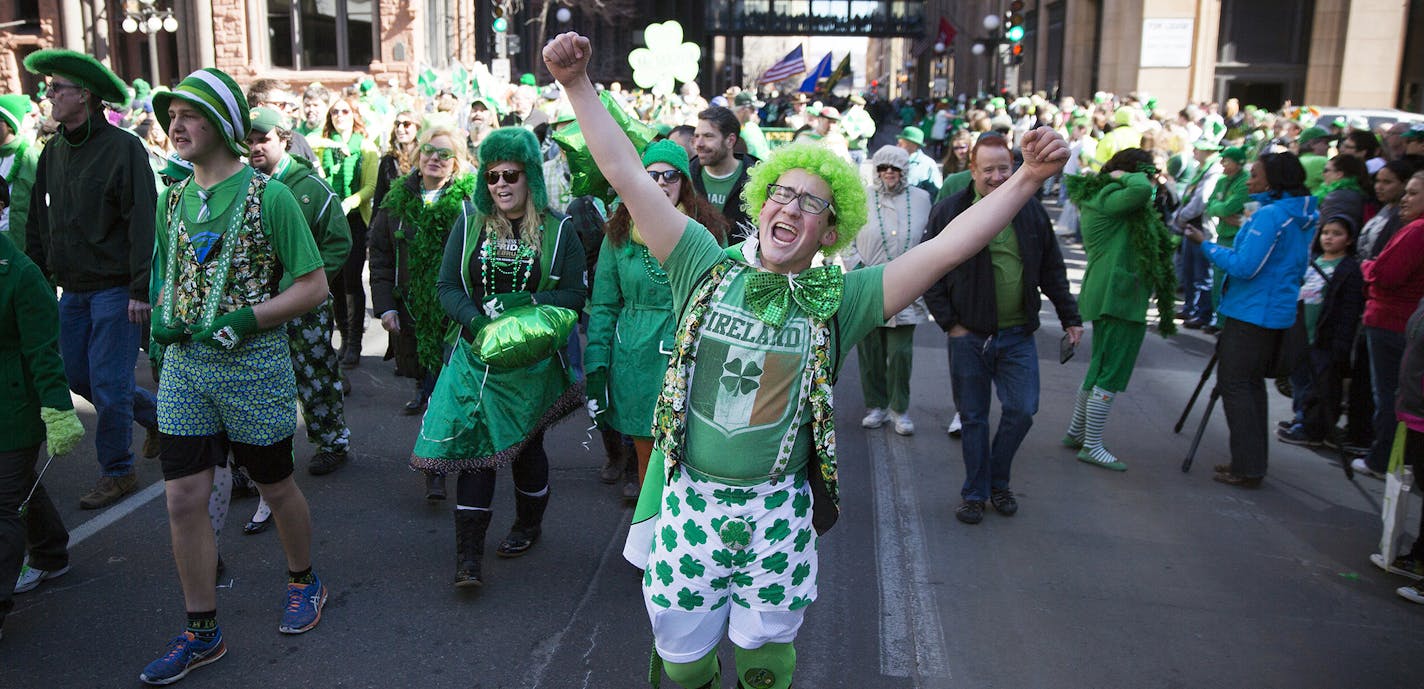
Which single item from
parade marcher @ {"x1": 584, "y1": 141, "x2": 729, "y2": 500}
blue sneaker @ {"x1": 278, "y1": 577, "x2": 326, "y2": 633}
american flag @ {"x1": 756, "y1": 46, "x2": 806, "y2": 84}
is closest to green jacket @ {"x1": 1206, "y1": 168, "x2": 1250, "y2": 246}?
parade marcher @ {"x1": 584, "y1": 141, "x2": 729, "y2": 500}

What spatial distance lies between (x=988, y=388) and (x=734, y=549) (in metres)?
3.12

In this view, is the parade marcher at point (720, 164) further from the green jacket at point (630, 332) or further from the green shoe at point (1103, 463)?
the green shoe at point (1103, 463)

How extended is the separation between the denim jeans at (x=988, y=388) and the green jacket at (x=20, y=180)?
5452mm

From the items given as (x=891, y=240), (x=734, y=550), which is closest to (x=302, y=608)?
(x=734, y=550)

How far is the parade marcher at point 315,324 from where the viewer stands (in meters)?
5.55

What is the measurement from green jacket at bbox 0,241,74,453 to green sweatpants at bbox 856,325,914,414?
15.2ft

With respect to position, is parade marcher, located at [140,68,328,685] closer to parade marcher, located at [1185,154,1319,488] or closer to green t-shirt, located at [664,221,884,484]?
green t-shirt, located at [664,221,884,484]

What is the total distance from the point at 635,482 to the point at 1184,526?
9.46 feet

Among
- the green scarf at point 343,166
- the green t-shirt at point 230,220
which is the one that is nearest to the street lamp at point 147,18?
the green scarf at point 343,166

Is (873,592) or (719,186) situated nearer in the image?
(873,592)

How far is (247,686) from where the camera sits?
3.76m

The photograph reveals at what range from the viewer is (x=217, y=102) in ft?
11.9

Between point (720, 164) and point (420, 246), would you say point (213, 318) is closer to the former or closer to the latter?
point (420, 246)

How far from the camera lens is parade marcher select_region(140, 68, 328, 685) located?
3650 millimetres
